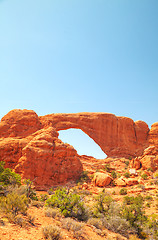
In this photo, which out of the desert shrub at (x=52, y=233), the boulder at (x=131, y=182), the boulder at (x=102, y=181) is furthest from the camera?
the boulder at (x=131, y=182)

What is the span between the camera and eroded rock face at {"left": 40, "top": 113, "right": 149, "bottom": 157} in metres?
34.4

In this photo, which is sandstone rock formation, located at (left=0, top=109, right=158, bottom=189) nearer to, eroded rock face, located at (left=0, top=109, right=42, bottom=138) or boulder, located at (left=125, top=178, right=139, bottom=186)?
eroded rock face, located at (left=0, top=109, right=42, bottom=138)

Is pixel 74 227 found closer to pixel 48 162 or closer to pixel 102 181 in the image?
pixel 102 181

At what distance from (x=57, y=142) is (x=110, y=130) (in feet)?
59.7

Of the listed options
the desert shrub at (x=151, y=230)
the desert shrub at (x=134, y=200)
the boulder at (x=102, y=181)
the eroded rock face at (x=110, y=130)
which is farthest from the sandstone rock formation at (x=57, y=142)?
the desert shrub at (x=151, y=230)

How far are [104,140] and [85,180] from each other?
1735cm

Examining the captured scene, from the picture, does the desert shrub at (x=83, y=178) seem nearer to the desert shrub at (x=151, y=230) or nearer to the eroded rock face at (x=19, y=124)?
the desert shrub at (x=151, y=230)

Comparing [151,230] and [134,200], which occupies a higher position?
[134,200]

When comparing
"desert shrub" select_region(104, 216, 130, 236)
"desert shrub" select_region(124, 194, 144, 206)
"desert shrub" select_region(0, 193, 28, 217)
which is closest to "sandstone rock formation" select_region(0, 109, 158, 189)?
"desert shrub" select_region(124, 194, 144, 206)

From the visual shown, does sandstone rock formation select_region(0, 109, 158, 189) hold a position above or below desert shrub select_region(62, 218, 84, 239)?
above

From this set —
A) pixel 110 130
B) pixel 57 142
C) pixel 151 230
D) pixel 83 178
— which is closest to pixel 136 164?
pixel 83 178

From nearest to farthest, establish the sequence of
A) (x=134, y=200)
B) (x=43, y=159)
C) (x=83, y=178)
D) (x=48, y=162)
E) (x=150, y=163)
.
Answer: (x=134, y=200) < (x=43, y=159) < (x=48, y=162) < (x=83, y=178) < (x=150, y=163)

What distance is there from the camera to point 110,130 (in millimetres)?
36500

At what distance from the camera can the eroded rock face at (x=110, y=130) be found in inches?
1356
